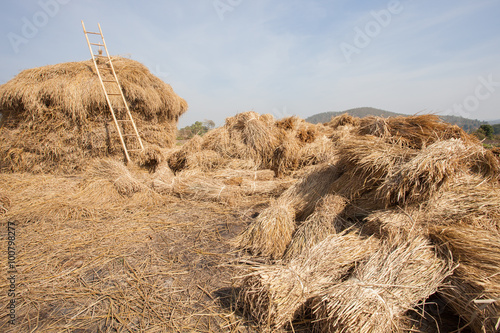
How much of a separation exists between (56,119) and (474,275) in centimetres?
887

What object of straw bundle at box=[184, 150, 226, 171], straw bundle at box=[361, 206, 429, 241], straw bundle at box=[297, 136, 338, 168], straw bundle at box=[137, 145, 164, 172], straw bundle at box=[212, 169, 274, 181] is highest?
straw bundle at box=[137, 145, 164, 172]

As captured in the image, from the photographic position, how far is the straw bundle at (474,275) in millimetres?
1581

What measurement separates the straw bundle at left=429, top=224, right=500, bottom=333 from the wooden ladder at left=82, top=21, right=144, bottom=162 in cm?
715

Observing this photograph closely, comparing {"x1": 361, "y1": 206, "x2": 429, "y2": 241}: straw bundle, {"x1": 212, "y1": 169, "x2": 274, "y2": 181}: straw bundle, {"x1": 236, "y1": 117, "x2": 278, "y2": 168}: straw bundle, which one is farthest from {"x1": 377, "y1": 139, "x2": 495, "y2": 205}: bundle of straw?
{"x1": 236, "y1": 117, "x2": 278, "y2": 168}: straw bundle

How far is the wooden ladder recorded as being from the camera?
23.6 feet

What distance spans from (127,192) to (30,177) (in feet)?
11.6

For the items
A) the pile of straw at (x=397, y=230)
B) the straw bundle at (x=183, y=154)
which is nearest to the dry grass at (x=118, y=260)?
the pile of straw at (x=397, y=230)

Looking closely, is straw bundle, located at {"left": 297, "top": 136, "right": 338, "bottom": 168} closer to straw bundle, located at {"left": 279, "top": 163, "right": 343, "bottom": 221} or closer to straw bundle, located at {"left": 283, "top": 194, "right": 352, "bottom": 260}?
straw bundle, located at {"left": 279, "top": 163, "right": 343, "bottom": 221}

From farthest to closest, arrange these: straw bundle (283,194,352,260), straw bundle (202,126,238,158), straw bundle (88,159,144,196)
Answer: straw bundle (202,126,238,158)
straw bundle (88,159,144,196)
straw bundle (283,194,352,260)

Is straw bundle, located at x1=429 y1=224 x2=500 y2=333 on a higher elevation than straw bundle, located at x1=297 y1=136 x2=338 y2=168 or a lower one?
lower

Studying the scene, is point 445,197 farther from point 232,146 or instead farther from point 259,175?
point 232,146

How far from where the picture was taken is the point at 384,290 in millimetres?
1780

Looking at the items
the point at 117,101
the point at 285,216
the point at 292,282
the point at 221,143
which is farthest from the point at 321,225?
the point at 117,101

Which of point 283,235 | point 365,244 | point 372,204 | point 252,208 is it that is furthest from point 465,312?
point 252,208
